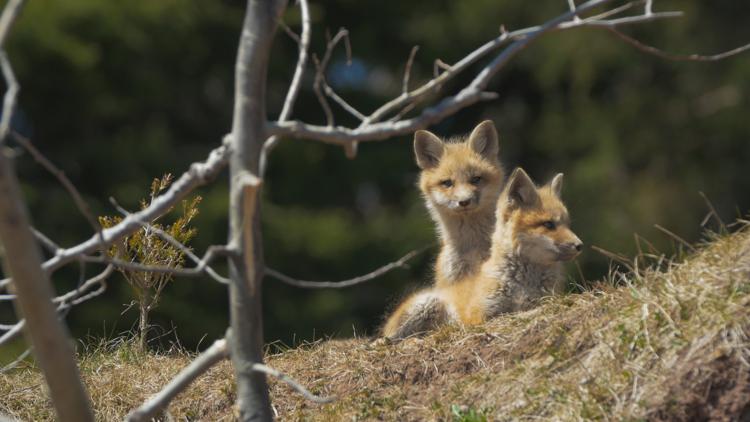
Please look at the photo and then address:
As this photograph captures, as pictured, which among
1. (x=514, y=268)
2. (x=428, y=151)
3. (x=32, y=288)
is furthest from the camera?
(x=428, y=151)

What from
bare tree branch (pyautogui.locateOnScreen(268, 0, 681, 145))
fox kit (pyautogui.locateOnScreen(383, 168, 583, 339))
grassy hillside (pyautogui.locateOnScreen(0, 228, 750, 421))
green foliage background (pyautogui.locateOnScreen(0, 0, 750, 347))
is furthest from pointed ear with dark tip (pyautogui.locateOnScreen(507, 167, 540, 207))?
green foliage background (pyautogui.locateOnScreen(0, 0, 750, 347))

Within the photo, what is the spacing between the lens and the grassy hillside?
4.88 m

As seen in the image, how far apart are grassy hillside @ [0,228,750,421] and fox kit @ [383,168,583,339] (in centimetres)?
36

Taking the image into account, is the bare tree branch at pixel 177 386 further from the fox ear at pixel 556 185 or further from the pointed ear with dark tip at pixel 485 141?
the pointed ear with dark tip at pixel 485 141

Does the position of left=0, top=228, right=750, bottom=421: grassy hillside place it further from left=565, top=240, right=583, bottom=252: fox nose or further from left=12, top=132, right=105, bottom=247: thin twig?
left=12, top=132, right=105, bottom=247: thin twig

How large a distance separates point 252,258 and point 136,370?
9.43 ft

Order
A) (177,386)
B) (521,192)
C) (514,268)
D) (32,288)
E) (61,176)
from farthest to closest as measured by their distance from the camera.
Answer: (521,192) → (514,268) → (177,386) → (61,176) → (32,288)

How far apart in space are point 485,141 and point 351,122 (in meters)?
11.8

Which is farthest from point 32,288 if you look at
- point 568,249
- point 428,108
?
point 568,249

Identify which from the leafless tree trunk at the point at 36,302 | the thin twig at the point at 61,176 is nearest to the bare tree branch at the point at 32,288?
the leafless tree trunk at the point at 36,302

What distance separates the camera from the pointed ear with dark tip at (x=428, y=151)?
28.1ft

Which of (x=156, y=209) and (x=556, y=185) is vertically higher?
(x=156, y=209)

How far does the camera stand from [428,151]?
28.4 feet

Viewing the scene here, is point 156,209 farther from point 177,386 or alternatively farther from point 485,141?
point 485,141
